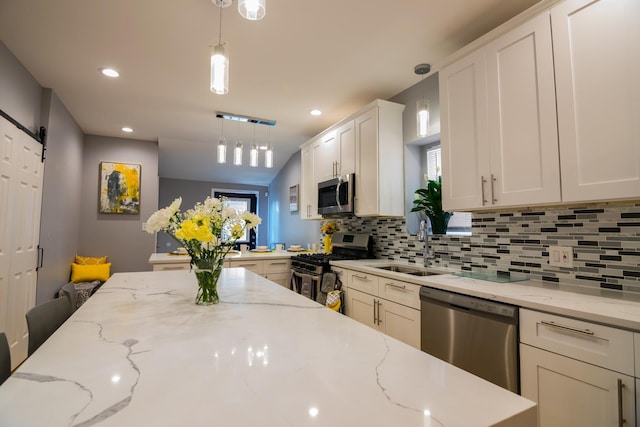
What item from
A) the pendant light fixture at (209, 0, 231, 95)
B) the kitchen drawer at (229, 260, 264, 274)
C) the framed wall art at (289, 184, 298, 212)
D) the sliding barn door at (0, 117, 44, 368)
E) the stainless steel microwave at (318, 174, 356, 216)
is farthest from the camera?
the framed wall art at (289, 184, 298, 212)

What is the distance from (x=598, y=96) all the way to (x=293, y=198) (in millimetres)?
4339

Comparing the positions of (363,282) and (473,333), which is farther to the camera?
(363,282)

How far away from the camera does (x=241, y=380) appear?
2.26ft

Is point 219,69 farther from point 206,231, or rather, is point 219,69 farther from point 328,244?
point 328,244

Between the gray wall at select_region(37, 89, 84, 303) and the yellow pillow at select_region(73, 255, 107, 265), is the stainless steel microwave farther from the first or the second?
the yellow pillow at select_region(73, 255, 107, 265)

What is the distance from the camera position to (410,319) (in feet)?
6.91

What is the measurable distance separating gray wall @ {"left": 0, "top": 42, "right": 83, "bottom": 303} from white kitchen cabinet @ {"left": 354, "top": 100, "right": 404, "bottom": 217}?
2883 mm

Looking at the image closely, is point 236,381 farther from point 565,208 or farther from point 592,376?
point 565,208

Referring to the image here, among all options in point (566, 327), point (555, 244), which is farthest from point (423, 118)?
point (566, 327)

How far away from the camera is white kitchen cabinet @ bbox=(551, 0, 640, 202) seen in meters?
1.36

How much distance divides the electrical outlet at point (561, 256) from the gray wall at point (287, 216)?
3.04m

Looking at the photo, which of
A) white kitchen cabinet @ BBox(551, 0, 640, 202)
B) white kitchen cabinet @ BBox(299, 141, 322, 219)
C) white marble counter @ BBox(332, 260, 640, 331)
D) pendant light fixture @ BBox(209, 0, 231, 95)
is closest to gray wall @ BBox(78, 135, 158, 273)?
white kitchen cabinet @ BBox(299, 141, 322, 219)

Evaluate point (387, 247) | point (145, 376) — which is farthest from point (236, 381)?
point (387, 247)

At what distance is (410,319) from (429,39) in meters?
1.94
